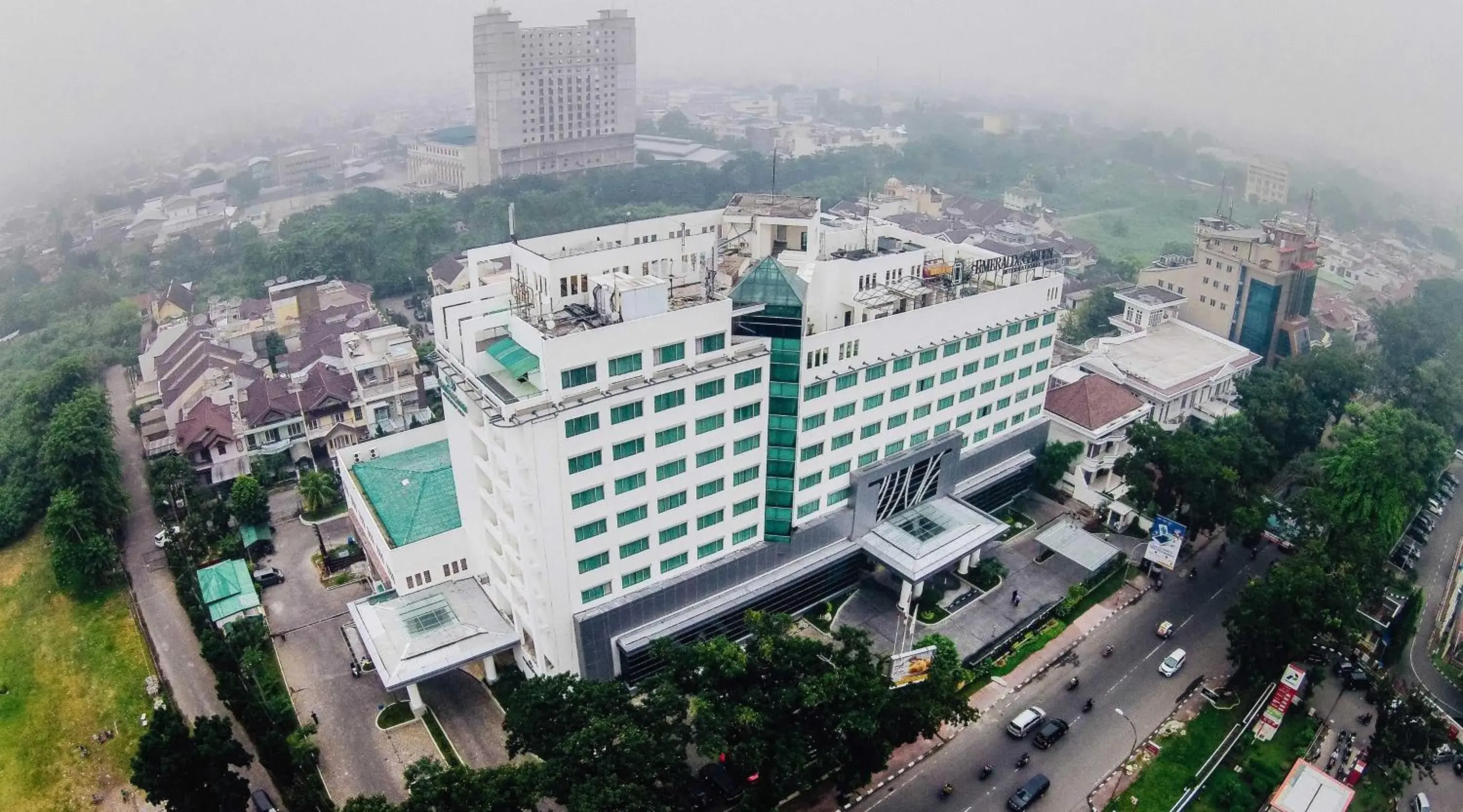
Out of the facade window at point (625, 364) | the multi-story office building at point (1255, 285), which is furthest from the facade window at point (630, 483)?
the multi-story office building at point (1255, 285)

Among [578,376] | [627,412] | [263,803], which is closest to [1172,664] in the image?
[627,412]

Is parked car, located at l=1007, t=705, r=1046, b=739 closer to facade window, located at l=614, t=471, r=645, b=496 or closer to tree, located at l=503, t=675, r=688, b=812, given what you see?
tree, located at l=503, t=675, r=688, b=812

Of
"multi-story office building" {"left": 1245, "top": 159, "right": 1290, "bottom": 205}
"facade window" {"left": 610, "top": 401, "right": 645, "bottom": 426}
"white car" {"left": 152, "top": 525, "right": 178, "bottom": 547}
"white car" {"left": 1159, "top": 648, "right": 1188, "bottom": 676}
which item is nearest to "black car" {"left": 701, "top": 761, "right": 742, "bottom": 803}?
"facade window" {"left": 610, "top": 401, "right": 645, "bottom": 426}

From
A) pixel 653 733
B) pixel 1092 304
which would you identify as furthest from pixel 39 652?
pixel 1092 304

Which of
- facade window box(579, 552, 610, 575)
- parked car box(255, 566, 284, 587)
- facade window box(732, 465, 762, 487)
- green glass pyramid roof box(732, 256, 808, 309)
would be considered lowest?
parked car box(255, 566, 284, 587)

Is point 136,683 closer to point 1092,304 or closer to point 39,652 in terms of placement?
point 39,652

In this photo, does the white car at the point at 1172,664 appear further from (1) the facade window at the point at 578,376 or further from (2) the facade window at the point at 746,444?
(1) the facade window at the point at 578,376
